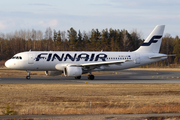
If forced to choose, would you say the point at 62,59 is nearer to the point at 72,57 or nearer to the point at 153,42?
the point at 72,57

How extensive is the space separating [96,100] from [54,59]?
2048cm

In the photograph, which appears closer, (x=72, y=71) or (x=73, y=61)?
(x=72, y=71)

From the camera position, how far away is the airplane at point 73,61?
1569 inches

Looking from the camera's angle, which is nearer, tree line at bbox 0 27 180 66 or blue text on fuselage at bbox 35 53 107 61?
blue text on fuselage at bbox 35 53 107 61

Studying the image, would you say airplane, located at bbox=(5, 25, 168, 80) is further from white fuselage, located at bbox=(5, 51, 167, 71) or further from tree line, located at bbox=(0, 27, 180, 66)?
tree line, located at bbox=(0, 27, 180, 66)

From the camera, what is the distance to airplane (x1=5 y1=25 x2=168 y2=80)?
39844mm

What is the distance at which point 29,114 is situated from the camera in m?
14.5

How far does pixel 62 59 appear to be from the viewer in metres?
40.8

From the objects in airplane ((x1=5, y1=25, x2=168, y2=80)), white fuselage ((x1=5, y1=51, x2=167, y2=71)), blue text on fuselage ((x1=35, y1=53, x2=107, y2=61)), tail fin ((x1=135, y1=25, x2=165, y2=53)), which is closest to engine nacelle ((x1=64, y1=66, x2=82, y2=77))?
airplane ((x1=5, y1=25, x2=168, y2=80))

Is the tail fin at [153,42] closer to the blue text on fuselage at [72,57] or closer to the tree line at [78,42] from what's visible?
the blue text on fuselage at [72,57]

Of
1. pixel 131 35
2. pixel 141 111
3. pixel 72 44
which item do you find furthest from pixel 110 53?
pixel 131 35

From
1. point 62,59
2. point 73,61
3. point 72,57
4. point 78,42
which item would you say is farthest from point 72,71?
point 78,42

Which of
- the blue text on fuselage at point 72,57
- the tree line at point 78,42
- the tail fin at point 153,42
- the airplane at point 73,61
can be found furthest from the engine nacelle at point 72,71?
the tree line at point 78,42

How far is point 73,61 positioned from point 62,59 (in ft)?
5.58
